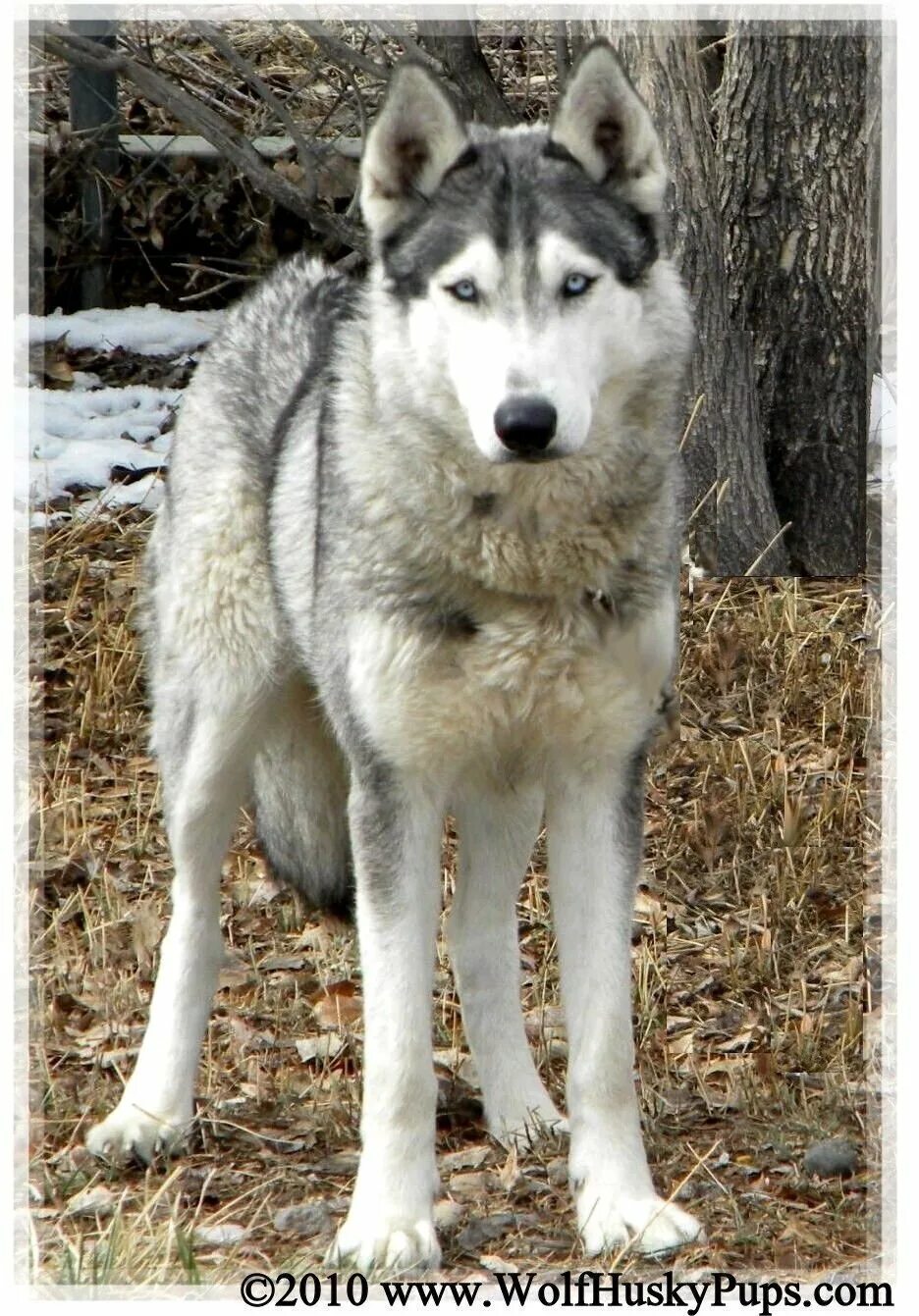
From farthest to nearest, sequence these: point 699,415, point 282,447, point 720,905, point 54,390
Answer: point 54,390
point 699,415
point 720,905
point 282,447

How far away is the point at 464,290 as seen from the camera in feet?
12.0

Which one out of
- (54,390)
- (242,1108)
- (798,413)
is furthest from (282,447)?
(54,390)

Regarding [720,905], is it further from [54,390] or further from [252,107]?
[252,107]

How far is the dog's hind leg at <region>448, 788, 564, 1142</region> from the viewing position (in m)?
4.54

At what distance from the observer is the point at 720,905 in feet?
19.1

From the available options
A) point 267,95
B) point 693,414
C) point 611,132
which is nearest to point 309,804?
point 611,132

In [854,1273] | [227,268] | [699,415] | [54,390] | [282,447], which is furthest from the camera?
[227,268]

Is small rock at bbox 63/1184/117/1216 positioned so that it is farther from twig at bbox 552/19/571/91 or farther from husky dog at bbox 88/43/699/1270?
twig at bbox 552/19/571/91

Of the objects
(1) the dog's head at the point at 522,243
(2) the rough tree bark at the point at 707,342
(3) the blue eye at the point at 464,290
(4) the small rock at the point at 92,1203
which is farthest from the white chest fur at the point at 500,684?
(2) the rough tree bark at the point at 707,342

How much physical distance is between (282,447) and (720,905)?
7.55ft

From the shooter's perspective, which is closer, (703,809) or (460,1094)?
(460,1094)

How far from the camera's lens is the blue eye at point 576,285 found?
3.62 m

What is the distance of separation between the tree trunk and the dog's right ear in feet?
9.86

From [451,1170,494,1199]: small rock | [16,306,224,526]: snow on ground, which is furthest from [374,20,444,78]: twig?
[451,1170,494,1199]: small rock
